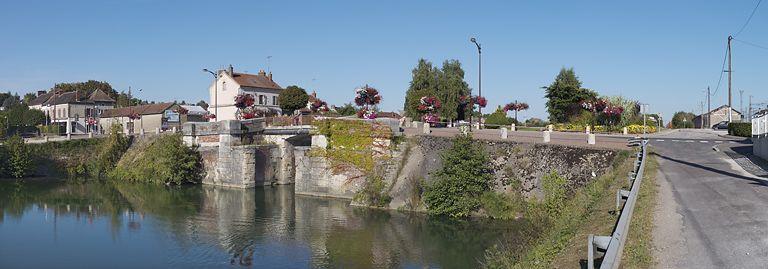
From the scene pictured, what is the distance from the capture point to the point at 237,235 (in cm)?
2631

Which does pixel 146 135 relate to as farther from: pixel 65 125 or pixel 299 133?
pixel 65 125

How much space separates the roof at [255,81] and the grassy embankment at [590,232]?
175ft

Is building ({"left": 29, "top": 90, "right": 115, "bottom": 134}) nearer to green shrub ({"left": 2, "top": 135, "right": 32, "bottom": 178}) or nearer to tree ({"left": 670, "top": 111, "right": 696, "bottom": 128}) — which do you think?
green shrub ({"left": 2, "top": 135, "right": 32, "bottom": 178})

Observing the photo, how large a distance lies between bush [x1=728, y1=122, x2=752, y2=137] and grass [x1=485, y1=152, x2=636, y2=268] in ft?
69.1

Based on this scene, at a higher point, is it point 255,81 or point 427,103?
point 255,81

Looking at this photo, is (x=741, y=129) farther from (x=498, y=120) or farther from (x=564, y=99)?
(x=498, y=120)

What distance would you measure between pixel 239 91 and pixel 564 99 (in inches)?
1399

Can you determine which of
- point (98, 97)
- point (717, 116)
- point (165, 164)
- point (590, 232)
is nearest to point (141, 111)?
point (98, 97)

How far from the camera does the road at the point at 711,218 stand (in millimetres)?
9680

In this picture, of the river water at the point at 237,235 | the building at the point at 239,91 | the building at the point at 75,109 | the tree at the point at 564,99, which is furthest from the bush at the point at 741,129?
the building at the point at 75,109

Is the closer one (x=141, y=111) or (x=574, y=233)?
(x=574, y=233)

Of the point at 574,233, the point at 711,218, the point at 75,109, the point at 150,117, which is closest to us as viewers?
the point at 711,218

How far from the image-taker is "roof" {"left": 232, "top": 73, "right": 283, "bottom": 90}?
68.2 metres

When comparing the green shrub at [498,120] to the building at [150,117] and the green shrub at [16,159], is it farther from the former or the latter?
the green shrub at [16,159]
